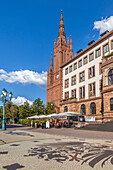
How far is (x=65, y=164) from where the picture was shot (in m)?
5.39

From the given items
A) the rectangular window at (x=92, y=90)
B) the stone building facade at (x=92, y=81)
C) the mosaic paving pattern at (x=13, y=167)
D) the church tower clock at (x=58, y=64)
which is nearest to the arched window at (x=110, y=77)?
the stone building facade at (x=92, y=81)

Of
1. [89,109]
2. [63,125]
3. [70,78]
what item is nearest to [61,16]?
[70,78]

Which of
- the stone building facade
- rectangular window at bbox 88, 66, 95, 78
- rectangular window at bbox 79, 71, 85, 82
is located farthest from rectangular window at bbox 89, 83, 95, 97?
rectangular window at bbox 79, 71, 85, 82

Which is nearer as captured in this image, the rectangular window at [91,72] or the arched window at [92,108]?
the arched window at [92,108]

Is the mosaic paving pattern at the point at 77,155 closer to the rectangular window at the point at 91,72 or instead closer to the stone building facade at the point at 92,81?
the stone building facade at the point at 92,81

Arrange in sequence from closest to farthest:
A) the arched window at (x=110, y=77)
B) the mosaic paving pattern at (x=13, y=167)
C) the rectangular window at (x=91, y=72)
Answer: the mosaic paving pattern at (x=13, y=167), the arched window at (x=110, y=77), the rectangular window at (x=91, y=72)

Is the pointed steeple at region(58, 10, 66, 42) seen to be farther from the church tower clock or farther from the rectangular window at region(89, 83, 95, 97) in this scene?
the rectangular window at region(89, 83, 95, 97)

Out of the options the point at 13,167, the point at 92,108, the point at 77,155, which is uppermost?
the point at 92,108

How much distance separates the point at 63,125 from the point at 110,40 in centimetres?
1869

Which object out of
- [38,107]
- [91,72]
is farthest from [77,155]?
[38,107]

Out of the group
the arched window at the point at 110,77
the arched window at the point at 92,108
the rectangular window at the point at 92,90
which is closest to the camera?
the arched window at the point at 110,77

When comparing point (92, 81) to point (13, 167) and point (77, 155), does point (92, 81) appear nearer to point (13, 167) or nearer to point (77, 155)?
point (77, 155)

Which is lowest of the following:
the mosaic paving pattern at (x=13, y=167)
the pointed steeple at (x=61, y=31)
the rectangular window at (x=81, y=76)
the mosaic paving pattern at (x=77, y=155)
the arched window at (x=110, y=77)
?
the mosaic paving pattern at (x=77, y=155)

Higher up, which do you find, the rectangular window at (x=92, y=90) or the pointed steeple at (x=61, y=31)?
the pointed steeple at (x=61, y=31)
